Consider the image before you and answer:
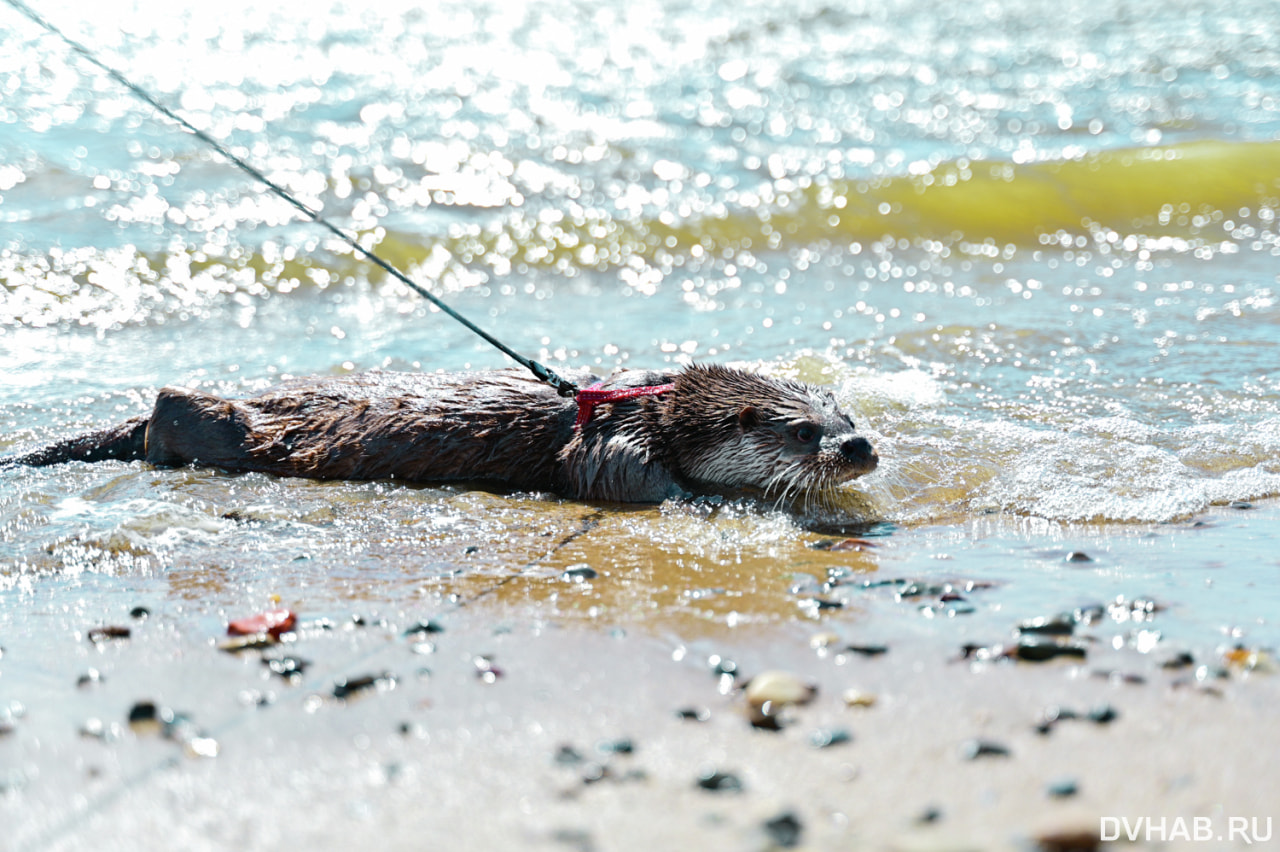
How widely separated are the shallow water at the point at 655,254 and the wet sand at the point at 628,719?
12.1 inches

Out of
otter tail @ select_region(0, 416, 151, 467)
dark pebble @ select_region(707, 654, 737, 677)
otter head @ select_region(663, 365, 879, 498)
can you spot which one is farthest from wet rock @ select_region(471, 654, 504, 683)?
otter tail @ select_region(0, 416, 151, 467)

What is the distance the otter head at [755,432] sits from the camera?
18.8 feet

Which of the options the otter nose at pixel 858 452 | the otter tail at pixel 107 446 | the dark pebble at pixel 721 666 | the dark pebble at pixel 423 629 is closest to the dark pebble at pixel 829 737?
the dark pebble at pixel 721 666

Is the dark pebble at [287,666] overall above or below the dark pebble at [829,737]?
above

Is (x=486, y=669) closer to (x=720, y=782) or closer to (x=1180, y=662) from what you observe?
(x=720, y=782)

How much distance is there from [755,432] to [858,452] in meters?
0.59

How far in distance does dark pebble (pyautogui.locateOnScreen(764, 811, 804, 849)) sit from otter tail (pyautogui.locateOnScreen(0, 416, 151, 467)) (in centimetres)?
466

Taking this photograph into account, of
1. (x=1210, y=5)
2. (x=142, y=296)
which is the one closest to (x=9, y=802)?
(x=142, y=296)

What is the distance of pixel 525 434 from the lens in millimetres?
5988

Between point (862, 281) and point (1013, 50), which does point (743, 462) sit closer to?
point (862, 281)

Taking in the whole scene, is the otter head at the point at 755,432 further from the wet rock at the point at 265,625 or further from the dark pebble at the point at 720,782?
the dark pebble at the point at 720,782

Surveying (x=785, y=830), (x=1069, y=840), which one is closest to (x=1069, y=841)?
(x=1069, y=840)

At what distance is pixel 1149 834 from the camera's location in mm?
2650

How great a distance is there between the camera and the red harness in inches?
233
